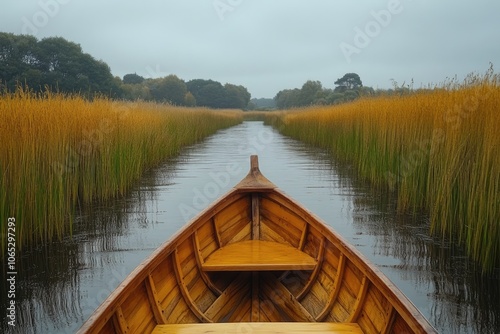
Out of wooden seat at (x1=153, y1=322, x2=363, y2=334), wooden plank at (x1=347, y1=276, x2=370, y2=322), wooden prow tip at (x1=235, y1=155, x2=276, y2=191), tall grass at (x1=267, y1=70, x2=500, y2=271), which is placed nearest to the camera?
wooden seat at (x1=153, y1=322, x2=363, y2=334)

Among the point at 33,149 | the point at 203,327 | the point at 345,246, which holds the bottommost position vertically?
the point at 203,327

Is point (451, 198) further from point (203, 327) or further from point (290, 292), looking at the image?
point (203, 327)

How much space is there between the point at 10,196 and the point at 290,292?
11.0ft

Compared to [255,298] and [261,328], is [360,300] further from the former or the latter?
[255,298]

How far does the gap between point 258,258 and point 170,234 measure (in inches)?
128

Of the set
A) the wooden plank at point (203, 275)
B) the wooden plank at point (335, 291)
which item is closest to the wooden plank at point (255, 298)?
the wooden plank at point (203, 275)

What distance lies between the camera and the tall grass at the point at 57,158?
20.0ft

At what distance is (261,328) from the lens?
3.79 m

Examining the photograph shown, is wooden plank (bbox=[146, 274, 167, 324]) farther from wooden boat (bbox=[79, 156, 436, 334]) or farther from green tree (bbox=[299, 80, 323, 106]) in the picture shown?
green tree (bbox=[299, 80, 323, 106])

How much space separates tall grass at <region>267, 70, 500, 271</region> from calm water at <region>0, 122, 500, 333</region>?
348 millimetres

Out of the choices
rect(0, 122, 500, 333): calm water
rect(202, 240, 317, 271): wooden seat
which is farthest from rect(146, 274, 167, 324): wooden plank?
rect(0, 122, 500, 333): calm water

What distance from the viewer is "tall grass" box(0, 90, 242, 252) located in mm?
6105

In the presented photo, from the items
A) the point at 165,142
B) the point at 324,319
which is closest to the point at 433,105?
the point at 324,319

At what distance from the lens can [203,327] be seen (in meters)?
3.83
